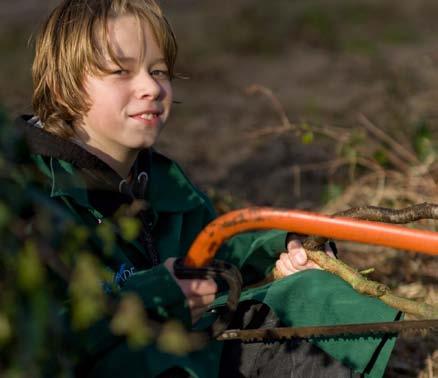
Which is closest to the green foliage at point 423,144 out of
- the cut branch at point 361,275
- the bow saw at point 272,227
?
the cut branch at point 361,275

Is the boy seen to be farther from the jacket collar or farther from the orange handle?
the orange handle

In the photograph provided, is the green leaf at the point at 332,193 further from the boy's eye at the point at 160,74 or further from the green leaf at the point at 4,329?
the green leaf at the point at 4,329

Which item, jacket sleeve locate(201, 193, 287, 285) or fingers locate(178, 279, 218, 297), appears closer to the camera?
fingers locate(178, 279, 218, 297)

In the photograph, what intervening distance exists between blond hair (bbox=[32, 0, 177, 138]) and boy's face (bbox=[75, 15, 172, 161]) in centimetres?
2

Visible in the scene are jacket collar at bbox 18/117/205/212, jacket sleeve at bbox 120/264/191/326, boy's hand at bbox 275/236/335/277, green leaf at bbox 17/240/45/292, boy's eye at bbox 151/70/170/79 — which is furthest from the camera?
boy's eye at bbox 151/70/170/79

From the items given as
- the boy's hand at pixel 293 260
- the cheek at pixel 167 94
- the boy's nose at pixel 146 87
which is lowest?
the boy's hand at pixel 293 260

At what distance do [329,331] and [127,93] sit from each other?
0.97 metres

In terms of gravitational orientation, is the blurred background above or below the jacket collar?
below

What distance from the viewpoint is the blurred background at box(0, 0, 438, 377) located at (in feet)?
13.8

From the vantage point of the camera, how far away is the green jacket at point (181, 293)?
2082 millimetres

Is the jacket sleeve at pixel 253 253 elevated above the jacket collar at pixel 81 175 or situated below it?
below

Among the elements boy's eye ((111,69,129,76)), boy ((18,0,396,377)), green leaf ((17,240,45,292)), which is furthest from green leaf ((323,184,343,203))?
green leaf ((17,240,45,292))

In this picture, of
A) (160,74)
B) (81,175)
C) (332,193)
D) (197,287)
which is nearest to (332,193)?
(332,193)

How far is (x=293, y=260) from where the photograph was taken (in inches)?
106
